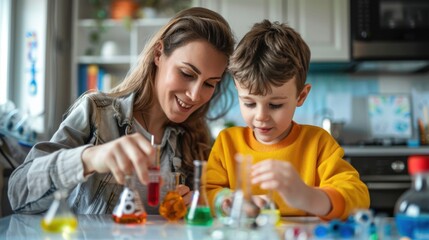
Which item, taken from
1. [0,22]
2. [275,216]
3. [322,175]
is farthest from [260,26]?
[0,22]

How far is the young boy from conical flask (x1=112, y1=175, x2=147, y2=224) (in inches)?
8.1

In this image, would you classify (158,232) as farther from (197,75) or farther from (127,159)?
(197,75)

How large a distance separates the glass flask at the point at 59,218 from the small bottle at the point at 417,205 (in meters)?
0.55

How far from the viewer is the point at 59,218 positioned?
34.3 inches

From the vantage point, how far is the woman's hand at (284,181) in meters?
0.90

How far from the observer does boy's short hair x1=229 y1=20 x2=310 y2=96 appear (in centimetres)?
122

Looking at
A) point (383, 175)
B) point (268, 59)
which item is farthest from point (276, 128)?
point (383, 175)

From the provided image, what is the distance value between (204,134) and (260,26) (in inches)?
18.5

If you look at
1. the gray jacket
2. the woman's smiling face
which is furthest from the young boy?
the gray jacket

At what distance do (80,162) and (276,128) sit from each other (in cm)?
48

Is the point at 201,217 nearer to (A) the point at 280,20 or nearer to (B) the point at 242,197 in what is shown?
(B) the point at 242,197

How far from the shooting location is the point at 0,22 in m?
3.09

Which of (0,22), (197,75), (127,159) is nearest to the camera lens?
(127,159)

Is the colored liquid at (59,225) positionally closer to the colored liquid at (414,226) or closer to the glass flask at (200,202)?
the glass flask at (200,202)
